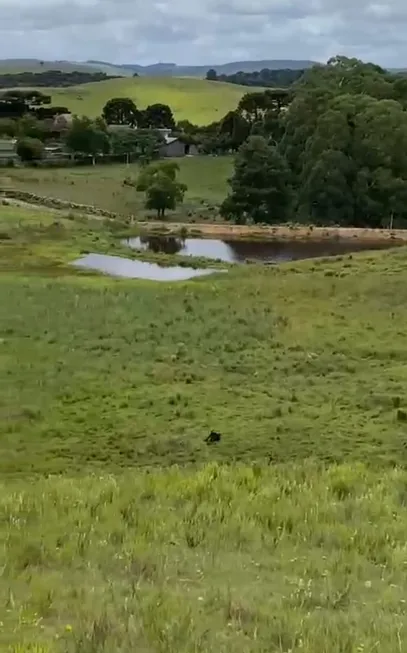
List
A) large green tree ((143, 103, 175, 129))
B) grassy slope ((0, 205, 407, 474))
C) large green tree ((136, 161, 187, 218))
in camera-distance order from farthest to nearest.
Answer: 1. large green tree ((143, 103, 175, 129))
2. large green tree ((136, 161, 187, 218))
3. grassy slope ((0, 205, 407, 474))

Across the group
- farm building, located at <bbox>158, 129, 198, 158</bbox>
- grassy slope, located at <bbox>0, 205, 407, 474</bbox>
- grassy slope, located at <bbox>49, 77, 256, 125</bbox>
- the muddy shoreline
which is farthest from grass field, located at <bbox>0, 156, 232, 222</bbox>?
grassy slope, located at <bbox>49, 77, 256, 125</bbox>

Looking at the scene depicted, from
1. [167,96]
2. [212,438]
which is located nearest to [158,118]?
[167,96]

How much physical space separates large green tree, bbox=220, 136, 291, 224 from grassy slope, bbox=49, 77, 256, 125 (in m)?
66.1

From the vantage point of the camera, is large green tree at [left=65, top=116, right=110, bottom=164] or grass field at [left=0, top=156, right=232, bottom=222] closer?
grass field at [left=0, top=156, right=232, bottom=222]

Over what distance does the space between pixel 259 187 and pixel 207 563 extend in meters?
52.2

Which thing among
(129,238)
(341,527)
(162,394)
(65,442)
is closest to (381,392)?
(162,394)

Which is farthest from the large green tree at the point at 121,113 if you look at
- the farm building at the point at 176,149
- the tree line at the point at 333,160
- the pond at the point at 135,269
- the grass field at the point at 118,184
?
the pond at the point at 135,269

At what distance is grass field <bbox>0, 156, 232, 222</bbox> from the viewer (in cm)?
6612

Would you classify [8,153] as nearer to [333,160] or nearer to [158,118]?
[158,118]

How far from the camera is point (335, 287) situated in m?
32.9

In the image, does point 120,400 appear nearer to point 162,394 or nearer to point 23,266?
point 162,394

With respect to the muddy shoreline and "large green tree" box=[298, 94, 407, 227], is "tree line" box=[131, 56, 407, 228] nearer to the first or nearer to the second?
"large green tree" box=[298, 94, 407, 227]

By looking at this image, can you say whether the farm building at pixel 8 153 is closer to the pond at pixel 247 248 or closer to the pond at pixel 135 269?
the pond at pixel 247 248

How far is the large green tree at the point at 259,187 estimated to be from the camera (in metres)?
58.1
